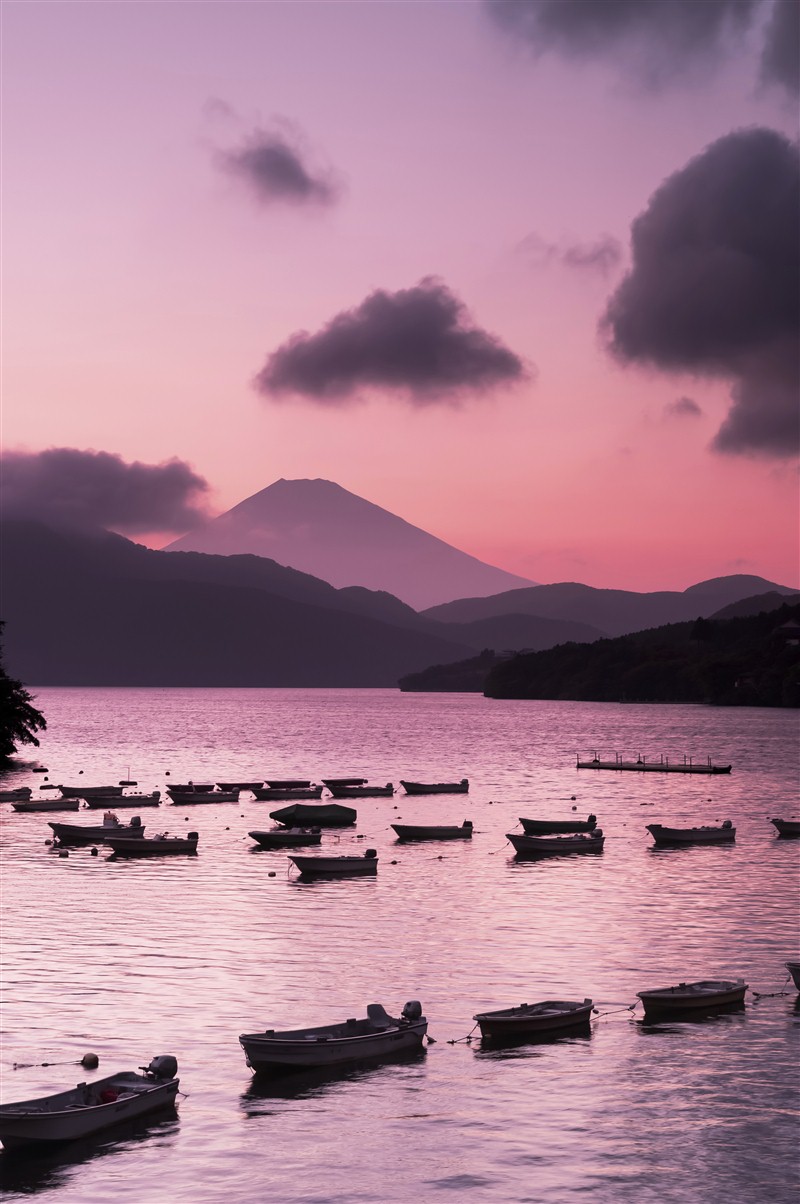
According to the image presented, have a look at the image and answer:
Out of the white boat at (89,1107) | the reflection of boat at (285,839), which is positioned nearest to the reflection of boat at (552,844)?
the reflection of boat at (285,839)

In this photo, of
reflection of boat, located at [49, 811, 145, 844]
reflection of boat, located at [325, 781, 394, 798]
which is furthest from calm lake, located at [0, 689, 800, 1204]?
reflection of boat, located at [325, 781, 394, 798]

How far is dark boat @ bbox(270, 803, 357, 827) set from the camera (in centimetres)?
11469

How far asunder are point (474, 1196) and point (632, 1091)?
9.32m

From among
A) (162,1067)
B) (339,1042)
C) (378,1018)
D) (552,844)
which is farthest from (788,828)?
(162,1067)

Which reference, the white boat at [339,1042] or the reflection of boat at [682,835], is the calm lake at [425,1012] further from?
the reflection of boat at [682,835]

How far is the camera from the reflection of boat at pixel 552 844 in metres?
101

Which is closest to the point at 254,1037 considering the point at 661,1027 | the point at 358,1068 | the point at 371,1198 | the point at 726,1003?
the point at 358,1068

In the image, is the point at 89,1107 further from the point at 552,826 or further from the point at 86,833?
the point at 552,826

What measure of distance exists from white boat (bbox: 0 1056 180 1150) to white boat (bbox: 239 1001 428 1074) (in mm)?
3304

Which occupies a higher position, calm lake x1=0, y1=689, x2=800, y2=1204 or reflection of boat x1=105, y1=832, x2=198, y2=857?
reflection of boat x1=105, y1=832, x2=198, y2=857

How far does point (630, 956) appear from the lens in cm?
6141

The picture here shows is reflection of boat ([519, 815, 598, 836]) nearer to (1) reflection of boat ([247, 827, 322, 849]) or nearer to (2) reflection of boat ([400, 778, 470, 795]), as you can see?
(1) reflection of boat ([247, 827, 322, 849])

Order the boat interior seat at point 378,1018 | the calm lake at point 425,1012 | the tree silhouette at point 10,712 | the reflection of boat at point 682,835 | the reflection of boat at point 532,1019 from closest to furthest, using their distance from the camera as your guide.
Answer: the calm lake at point 425,1012 → the boat interior seat at point 378,1018 → the reflection of boat at point 532,1019 → the reflection of boat at point 682,835 → the tree silhouette at point 10,712

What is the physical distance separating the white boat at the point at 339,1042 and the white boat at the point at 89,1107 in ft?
10.8
